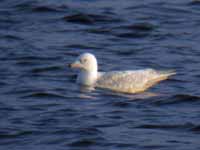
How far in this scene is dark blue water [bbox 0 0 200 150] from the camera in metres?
14.4

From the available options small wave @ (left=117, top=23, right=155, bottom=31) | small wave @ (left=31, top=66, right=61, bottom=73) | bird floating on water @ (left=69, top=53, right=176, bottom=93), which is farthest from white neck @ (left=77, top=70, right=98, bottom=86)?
small wave @ (left=117, top=23, right=155, bottom=31)

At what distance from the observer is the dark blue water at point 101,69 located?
14383mm

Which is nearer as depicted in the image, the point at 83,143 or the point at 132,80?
the point at 83,143

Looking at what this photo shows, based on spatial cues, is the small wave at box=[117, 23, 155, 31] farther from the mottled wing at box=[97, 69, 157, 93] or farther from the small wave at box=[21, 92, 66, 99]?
the small wave at box=[21, 92, 66, 99]

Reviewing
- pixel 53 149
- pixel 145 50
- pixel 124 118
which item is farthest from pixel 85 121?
pixel 145 50

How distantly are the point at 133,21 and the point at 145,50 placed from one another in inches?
100

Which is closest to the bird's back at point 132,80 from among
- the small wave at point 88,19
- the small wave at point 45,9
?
the small wave at point 88,19

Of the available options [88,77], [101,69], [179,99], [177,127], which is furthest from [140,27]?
[177,127]

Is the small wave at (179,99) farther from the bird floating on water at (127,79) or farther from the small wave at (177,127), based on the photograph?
the small wave at (177,127)

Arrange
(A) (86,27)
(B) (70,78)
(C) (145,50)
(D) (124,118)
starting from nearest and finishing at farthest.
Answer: (D) (124,118), (B) (70,78), (C) (145,50), (A) (86,27)

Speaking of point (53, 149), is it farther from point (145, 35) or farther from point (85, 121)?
point (145, 35)

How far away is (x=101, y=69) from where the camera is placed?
1908 centimetres

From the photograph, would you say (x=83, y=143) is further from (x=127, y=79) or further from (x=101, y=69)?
(x=101, y=69)

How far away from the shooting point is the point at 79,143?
552 inches
